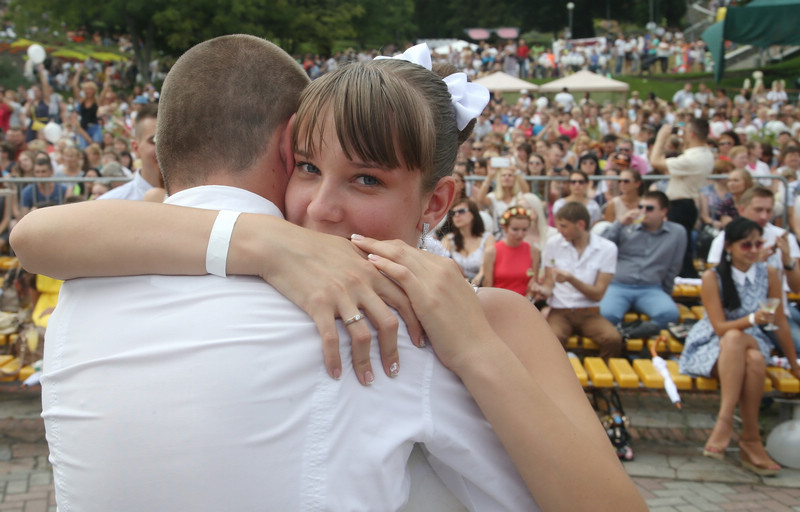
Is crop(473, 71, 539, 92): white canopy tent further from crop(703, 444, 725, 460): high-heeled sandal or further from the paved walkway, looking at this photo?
crop(703, 444, 725, 460): high-heeled sandal

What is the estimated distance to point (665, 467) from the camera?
5.55 metres

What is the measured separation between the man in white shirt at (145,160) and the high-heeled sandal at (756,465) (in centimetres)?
460

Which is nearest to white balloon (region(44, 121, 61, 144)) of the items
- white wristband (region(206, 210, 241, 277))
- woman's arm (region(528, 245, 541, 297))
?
woman's arm (region(528, 245, 541, 297))

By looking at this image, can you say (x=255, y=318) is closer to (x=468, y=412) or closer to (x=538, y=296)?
(x=468, y=412)

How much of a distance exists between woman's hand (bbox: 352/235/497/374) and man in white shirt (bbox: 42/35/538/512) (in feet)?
0.15

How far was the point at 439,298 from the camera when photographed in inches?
53.9

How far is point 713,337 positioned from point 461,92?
4917mm

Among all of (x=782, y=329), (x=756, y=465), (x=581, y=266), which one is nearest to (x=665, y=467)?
(x=756, y=465)

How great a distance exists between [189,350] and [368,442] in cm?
33

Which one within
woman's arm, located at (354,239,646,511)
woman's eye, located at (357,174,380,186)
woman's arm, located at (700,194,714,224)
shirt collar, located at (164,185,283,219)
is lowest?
woman's arm, located at (700,194,714,224)

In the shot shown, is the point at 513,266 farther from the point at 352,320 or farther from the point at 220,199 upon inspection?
the point at 352,320

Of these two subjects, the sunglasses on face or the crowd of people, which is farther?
the sunglasses on face

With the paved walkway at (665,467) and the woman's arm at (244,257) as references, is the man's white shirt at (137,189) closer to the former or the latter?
the paved walkway at (665,467)

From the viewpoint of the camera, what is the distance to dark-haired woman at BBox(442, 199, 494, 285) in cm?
720
